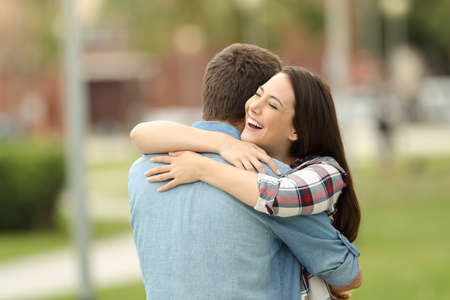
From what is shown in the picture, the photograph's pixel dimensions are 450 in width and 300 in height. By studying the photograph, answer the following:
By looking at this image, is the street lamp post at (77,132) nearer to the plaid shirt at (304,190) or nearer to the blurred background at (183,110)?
the blurred background at (183,110)

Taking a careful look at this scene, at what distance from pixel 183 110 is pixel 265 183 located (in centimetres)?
5364

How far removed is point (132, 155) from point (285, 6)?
18108mm

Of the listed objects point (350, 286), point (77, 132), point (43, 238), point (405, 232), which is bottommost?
point (43, 238)

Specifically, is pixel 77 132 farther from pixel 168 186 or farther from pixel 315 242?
pixel 315 242

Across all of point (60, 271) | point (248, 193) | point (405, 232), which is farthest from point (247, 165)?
point (405, 232)

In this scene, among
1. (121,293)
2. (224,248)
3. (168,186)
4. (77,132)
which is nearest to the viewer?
(224,248)

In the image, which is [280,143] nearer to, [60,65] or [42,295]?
[42,295]

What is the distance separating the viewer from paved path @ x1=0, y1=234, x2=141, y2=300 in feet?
31.1

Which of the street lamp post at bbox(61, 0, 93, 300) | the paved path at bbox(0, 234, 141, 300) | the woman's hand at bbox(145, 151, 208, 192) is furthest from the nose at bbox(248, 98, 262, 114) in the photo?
the paved path at bbox(0, 234, 141, 300)

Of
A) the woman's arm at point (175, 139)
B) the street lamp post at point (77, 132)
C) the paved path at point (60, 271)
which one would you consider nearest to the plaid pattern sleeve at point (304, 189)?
the woman's arm at point (175, 139)

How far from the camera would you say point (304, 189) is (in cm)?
258

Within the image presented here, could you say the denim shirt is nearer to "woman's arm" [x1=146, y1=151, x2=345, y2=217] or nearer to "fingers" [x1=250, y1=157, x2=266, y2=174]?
"woman's arm" [x1=146, y1=151, x2=345, y2=217]

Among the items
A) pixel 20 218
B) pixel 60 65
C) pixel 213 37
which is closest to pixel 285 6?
pixel 213 37

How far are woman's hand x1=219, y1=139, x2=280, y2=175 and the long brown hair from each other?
0.15 m
